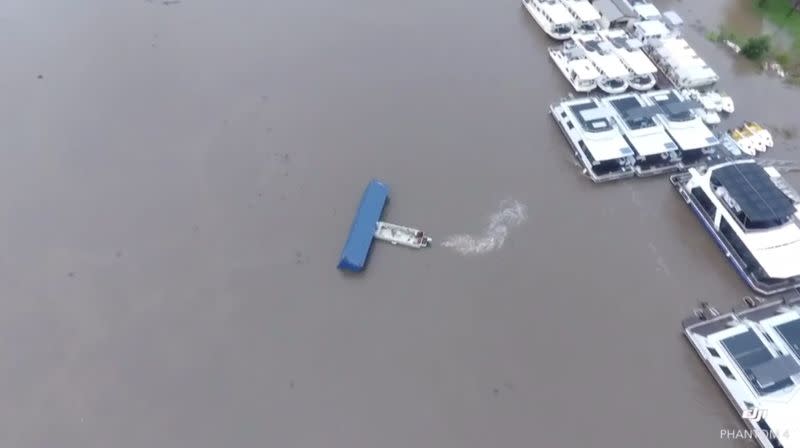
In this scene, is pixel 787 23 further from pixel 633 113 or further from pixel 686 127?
pixel 633 113

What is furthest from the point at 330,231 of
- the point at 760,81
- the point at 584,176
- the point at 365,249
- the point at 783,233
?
the point at 760,81

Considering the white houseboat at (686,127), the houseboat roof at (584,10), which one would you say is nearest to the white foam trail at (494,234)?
the white houseboat at (686,127)

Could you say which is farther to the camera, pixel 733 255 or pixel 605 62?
pixel 605 62

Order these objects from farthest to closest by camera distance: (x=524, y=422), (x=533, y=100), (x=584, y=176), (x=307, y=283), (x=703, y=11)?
(x=703, y=11) < (x=533, y=100) < (x=584, y=176) < (x=307, y=283) < (x=524, y=422)

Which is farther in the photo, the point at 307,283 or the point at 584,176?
the point at 584,176

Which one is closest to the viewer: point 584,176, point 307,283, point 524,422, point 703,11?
point 524,422

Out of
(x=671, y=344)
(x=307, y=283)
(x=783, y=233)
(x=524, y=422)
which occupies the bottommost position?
(x=524, y=422)

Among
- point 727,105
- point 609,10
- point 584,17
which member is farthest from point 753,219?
point 609,10

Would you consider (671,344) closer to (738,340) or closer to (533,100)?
(738,340)
